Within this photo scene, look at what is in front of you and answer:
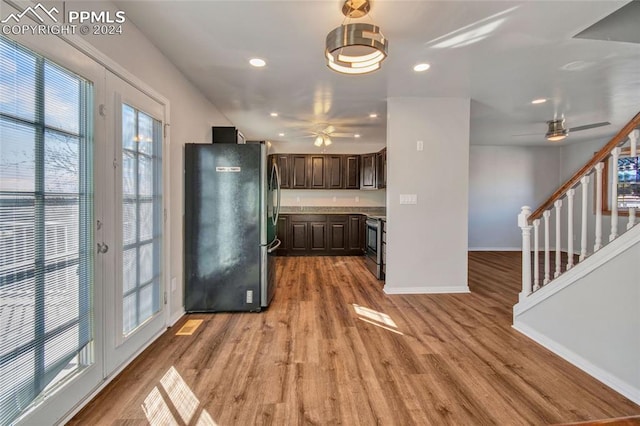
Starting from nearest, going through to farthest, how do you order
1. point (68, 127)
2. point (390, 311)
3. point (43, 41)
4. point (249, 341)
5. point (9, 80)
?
point (9, 80) < point (43, 41) < point (68, 127) < point (249, 341) < point (390, 311)

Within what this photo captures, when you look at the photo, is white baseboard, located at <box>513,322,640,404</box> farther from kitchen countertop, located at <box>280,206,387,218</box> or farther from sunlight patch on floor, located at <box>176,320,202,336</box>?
kitchen countertop, located at <box>280,206,387,218</box>

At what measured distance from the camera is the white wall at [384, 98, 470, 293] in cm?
371

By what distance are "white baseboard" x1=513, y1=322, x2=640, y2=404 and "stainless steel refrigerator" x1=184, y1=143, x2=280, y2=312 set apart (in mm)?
2634

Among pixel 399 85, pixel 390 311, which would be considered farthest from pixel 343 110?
pixel 390 311

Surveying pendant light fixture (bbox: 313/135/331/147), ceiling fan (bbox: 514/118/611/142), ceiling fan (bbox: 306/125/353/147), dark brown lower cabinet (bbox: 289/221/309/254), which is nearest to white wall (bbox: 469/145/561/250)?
ceiling fan (bbox: 514/118/611/142)

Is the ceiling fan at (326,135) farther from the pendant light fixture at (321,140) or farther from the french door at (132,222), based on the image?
the french door at (132,222)

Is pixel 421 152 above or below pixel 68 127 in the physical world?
above

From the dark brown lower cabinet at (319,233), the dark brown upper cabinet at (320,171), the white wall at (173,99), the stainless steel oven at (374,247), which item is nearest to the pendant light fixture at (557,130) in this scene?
the stainless steel oven at (374,247)

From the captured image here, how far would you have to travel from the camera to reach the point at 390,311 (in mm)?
3133

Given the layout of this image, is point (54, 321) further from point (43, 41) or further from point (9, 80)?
point (43, 41)

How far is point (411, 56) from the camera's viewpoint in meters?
2.58

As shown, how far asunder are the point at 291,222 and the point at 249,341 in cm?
373

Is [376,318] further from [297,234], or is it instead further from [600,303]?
[297,234]

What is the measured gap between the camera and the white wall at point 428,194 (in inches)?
146
